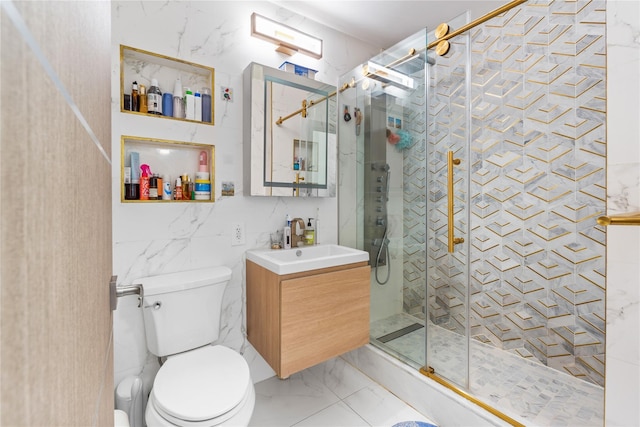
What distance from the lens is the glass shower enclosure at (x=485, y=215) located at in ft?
5.67

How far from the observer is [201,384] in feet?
4.27

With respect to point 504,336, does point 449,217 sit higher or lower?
higher

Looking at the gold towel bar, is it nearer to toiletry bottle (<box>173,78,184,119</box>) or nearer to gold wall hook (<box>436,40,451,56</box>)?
gold wall hook (<box>436,40,451,56</box>)

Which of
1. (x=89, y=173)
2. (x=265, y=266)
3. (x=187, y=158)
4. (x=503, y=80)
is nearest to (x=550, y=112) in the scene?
(x=503, y=80)

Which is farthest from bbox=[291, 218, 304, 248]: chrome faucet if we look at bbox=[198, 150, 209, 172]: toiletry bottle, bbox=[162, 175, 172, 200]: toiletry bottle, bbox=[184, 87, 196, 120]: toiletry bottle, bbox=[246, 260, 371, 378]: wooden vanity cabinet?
bbox=[184, 87, 196, 120]: toiletry bottle

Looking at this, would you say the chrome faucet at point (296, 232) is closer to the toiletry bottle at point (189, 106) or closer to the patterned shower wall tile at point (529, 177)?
the patterned shower wall tile at point (529, 177)

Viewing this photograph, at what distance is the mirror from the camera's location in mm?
1934

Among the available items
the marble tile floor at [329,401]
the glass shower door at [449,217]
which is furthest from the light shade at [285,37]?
the marble tile floor at [329,401]

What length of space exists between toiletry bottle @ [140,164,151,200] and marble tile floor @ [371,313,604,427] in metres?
1.59

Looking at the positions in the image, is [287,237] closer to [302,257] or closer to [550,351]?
[302,257]

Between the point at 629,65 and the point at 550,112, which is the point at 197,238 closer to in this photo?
the point at 629,65

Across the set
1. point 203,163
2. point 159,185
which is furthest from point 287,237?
point 159,185

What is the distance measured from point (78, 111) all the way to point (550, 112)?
8.08 feet

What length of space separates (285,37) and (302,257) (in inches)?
56.6
